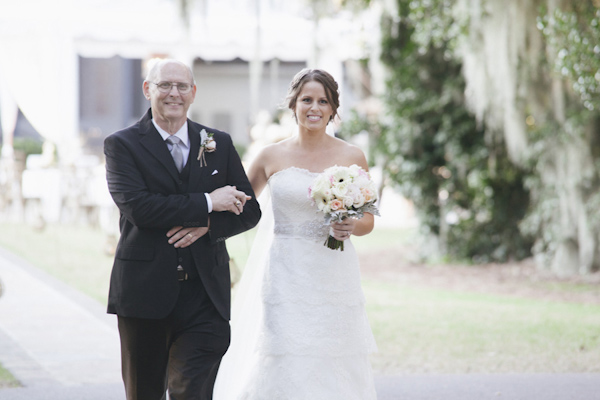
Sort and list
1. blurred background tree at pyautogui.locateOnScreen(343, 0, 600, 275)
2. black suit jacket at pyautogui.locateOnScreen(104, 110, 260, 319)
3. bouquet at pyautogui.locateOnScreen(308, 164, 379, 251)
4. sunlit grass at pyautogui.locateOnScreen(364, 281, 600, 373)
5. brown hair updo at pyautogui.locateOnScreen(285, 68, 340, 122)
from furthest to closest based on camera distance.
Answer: blurred background tree at pyautogui.locateOnScreen(343, 0, 600, 275), sunlit grass at pyautogui.locateOnScreen(364, 281, 600, 373), brown hair updo at pyautogui.locateOnScreen(285, 68, 340, 122), bouquet at pyautogui.locateOnScreen(308, 164, 379, 251), black suit jacket at pyautogui.locateOnScreen(104, 110, 260, 319)

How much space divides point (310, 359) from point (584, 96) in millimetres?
6066

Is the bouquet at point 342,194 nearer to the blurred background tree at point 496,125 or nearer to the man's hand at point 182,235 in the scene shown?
the man's hand at point 182,235

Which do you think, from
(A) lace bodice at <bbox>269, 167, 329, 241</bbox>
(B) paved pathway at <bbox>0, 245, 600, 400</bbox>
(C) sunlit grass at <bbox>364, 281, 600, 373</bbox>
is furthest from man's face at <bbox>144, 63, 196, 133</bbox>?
(C) sunlit grass at <bbox>364, 281, 600, 373</bbox>

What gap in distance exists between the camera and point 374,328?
8.12m

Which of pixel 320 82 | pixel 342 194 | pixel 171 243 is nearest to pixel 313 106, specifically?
pixel 320 82

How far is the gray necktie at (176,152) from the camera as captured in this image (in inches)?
151

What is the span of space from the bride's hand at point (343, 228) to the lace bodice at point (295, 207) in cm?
21

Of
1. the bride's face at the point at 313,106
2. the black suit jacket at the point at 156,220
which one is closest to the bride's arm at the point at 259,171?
the bride's face at the point at 313,106

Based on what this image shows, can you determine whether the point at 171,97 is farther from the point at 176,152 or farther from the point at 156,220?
the point at 156,220

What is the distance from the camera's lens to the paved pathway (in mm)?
5637

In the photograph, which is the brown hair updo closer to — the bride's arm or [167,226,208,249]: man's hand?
the bride's arm

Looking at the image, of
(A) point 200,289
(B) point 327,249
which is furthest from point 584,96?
(A) point 200,289

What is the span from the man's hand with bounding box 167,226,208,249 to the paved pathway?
7.18 ft

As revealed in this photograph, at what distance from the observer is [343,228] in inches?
167
